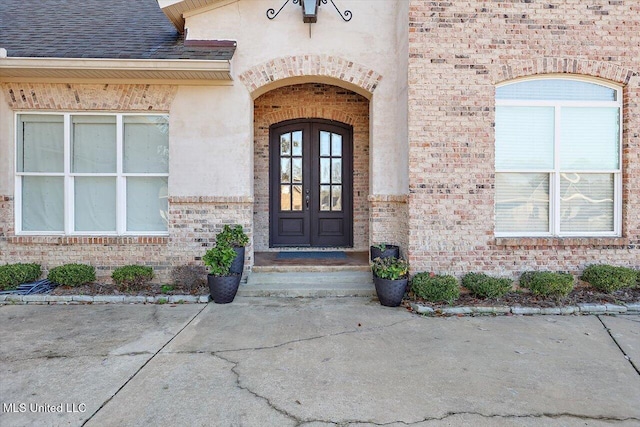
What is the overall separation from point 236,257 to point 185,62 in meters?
2.88

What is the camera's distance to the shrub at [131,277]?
580 cm

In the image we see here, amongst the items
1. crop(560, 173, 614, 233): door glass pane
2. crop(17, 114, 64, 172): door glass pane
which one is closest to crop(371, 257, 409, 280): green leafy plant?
crop(560, 173, 614, 233): door glass pane

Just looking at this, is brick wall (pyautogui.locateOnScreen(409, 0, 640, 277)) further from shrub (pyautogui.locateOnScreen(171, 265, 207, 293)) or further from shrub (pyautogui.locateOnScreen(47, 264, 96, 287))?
shrub (pyautogui.locateOnScreen(47, 264, 96, 287))

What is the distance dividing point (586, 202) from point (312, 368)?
504 centimetres

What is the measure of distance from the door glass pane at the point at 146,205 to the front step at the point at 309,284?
178 cm

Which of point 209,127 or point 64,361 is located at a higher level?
point 209,127

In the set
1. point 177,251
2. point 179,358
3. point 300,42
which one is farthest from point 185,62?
point 179,358

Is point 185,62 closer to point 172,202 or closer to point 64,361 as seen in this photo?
point 172,202

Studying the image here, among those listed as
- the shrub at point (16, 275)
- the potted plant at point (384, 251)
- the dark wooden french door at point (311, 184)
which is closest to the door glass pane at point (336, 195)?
the dark wooden french door at point (311, 184)

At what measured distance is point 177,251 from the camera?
6.15 meters

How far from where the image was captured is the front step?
5.85m

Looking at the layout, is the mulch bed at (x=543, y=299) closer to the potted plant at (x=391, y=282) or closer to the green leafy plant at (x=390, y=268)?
the potted plant at (x=391, y=282)

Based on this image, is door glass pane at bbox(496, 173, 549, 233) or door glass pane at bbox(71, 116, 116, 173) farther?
door glass pane at bbox(71, 116, 116, 173)

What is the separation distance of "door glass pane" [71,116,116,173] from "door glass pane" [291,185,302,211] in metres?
3.34
